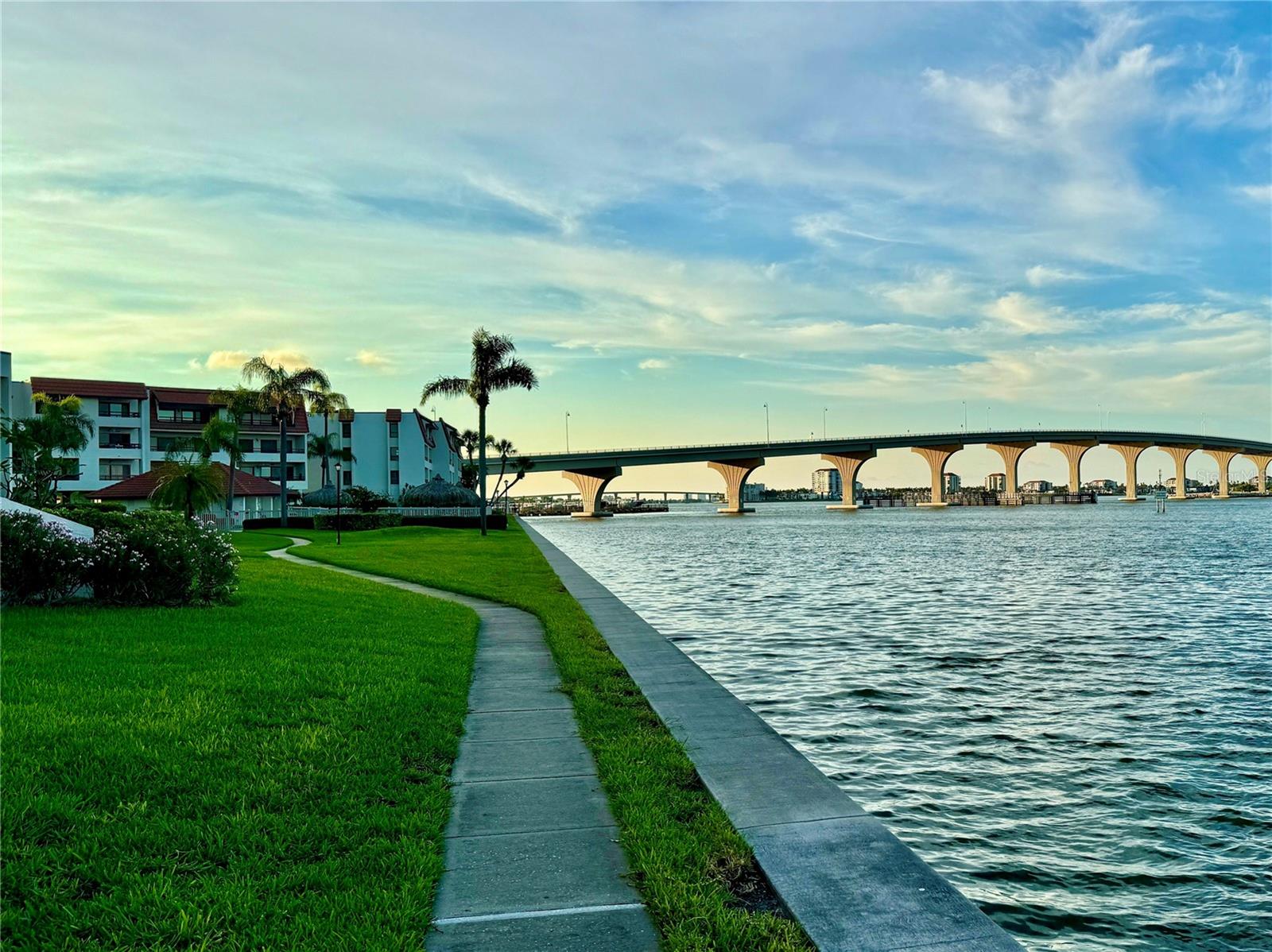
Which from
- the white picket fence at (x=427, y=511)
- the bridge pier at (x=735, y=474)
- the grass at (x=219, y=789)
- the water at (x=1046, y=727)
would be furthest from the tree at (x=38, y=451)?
the bridge pier at (x=735, y=474)

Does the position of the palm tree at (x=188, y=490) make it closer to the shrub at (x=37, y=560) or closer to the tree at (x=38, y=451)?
the tree at (x=38, y=451)

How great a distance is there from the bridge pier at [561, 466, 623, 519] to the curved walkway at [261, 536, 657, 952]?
383 ft

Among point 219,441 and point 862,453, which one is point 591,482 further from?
point 219,441

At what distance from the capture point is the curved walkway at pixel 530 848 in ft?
13.9

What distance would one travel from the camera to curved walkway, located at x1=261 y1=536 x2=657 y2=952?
423 centimetres

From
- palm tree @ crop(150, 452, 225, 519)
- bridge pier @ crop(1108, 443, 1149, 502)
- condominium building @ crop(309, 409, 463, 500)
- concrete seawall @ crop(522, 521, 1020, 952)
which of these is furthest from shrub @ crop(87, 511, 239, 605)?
bridge pier @ crop(1108, 443, 1149, 502)

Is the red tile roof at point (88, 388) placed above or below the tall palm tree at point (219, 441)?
above

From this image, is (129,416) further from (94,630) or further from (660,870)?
(660,870)

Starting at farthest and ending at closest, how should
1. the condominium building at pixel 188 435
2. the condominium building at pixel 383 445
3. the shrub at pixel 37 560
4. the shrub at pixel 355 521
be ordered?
the condominium building at pixel 383 445 → the condominium building at pixel 188 435 → the shrub at pixel 355 521 → the shrub at pixel 37 560

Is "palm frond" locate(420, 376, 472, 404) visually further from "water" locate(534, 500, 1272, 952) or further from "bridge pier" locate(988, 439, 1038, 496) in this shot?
"bridge pier" locate(988, 439, 1038, 496)

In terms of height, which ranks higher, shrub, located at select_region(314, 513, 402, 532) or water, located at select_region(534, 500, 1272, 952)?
shrub, located at select_region(314, 513, 402, 532)

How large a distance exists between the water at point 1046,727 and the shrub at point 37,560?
31.2 feet

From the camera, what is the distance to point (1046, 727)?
9.59m

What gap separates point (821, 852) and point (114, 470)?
89652 mm
